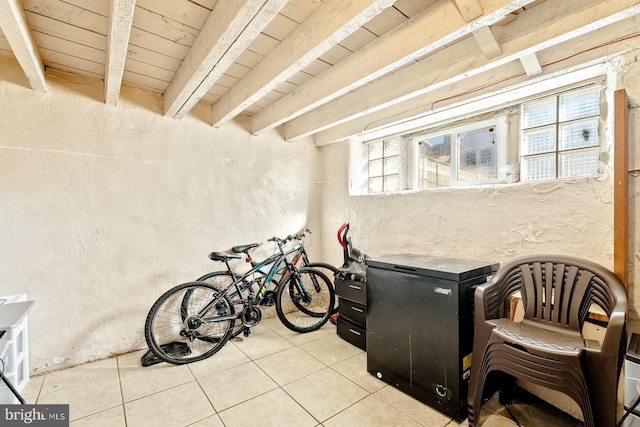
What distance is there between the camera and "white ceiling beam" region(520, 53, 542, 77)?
157cm

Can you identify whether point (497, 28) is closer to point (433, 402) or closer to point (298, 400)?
point (433, 402)

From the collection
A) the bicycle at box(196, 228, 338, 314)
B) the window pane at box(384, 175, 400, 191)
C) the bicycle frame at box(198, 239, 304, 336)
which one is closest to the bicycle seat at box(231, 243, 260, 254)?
the bicycle at box(196, 228, 338, 314)

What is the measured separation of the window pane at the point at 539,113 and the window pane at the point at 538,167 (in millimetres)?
233

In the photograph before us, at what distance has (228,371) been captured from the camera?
2.07m

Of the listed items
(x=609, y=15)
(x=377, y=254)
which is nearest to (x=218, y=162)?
(x=377, y=254)

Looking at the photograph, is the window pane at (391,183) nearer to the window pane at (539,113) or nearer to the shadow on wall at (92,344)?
the window pane at (539,113)

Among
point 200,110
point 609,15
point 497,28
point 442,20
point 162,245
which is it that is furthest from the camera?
point 200,110

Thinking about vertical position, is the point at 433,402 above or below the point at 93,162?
below

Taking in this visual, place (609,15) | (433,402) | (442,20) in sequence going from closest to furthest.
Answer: (609,15) → (442,20) → (433,402)

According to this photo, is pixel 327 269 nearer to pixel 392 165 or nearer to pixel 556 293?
pixel 392 165

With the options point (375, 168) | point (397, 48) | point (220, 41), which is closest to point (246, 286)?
point (375, 168)

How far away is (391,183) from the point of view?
2971mm

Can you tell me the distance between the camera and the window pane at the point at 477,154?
2180mm

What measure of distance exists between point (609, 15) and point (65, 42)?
2822mm
